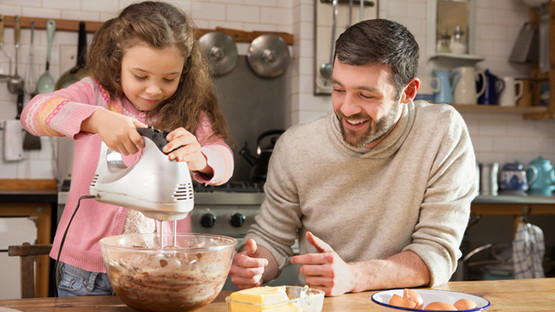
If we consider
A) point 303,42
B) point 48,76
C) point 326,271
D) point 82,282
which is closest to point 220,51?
point 303,42

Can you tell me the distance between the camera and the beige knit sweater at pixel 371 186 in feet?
5.35

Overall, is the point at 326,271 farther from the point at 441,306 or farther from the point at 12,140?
the point at 12,140

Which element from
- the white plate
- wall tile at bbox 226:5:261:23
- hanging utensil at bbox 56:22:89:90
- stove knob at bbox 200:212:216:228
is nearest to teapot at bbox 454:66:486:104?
wall tile at bbox 226:5:261:23

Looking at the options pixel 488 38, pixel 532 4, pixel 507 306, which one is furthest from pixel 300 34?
pixel 507 306

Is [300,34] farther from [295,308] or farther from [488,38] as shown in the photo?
[295,308]

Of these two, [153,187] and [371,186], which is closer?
[153,187]

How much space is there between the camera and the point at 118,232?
4.75 ft

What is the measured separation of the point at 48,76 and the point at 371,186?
2231 millimetres

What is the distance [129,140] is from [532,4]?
3.65 m

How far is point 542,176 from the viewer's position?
3.83 metres

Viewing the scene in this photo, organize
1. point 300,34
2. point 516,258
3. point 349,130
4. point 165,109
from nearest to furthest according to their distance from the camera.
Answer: point 165,109 < point 349,130 < point 516,258 < point 300,34

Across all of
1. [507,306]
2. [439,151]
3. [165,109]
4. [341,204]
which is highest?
[165,109]

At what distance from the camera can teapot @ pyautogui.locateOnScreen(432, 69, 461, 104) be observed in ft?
12.2

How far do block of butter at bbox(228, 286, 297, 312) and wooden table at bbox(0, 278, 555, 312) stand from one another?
0.14 m
